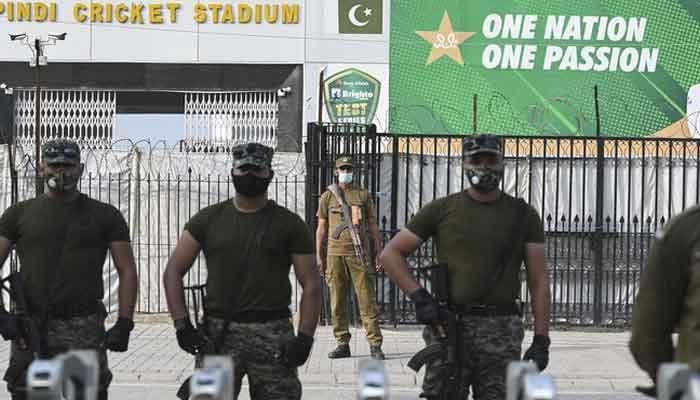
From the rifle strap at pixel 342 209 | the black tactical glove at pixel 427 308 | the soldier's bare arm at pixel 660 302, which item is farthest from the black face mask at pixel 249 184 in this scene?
the rifle strap at pixel 342 209

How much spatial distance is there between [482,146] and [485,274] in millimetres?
690

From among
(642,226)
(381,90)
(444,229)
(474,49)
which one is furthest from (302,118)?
(444,229)

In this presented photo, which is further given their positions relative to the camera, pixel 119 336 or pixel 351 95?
pixel 351 95

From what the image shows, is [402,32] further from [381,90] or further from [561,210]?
[561,210]

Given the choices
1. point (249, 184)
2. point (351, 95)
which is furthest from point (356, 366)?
point (351, 95)

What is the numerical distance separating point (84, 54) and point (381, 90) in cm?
600

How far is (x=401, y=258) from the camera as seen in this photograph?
22.2ft

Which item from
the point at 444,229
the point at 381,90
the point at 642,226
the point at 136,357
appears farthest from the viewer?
the point at 381,90

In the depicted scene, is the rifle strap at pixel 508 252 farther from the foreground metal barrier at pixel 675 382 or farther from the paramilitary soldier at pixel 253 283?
the foreground metal barrier at pixel 675 382

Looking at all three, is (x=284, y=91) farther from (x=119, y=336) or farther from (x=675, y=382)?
(x=675, y=382)

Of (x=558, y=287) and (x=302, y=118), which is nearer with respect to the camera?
(x=558, y=287)

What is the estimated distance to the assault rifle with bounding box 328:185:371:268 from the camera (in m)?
11.6

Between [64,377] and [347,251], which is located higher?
[64,377]

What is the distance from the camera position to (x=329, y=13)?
24828 mm
